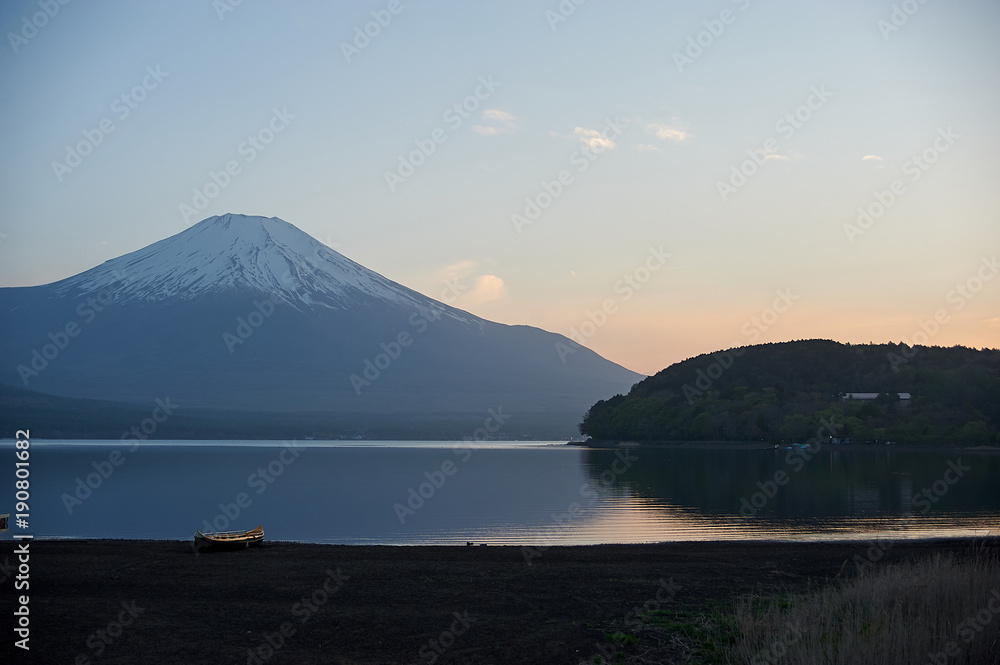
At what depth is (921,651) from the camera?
25.1ft

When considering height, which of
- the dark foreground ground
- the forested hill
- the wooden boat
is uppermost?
the forested hill

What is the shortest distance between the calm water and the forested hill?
91.1 feet

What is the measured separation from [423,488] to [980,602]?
38744 millimetres

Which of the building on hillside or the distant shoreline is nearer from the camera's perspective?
the distant shoreline

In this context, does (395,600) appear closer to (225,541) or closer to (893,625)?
(893,625)

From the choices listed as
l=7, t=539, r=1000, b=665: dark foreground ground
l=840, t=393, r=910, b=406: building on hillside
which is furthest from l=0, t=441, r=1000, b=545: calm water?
l=840, t=393, r=910, b=406: building on hillside

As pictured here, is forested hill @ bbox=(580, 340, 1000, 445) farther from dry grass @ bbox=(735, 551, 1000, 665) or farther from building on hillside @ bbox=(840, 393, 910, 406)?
dry grass @ bbox=(735, 551, 1000, 665)

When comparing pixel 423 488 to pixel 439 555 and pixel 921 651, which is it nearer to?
pixel 439 555

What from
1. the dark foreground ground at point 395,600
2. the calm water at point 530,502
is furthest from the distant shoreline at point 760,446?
the dark foreground ground at point 395,600

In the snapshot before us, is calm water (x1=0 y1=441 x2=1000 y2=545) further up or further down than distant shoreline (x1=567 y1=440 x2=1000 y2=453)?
further down

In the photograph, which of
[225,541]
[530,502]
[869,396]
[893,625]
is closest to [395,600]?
[893,625]

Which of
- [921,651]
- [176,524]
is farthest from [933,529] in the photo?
[176,524]

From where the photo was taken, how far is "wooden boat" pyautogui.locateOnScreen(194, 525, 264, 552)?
19453mm

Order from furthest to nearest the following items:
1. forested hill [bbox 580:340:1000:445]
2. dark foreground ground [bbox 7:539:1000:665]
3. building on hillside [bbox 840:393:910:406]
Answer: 1. building on hillside [bbox 840:393:910:406]
2. forested hill [bbox 580:340:1000:445]
3. dark foreground ground [bbox 7:539:1000:665]
